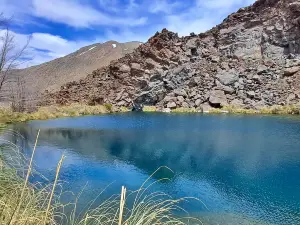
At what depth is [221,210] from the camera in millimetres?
7566

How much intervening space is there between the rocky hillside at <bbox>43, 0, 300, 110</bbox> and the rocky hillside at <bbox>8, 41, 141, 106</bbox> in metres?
29.1

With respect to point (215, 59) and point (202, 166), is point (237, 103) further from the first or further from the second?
point (202, 166)

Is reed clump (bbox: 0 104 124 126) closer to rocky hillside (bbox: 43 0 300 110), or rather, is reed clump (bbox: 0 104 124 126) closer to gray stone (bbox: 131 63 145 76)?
rocky hillside (bbox: 43 0 300 110)

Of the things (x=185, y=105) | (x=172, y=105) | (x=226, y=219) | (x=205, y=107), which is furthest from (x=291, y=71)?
(x=226, y=219)

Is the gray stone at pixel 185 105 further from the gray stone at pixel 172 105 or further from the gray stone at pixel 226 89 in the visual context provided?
the gray stone at pixel 226 89

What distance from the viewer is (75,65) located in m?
86.9

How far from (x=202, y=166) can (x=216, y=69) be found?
34029 millimetres

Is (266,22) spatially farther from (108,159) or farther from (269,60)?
(108,159)

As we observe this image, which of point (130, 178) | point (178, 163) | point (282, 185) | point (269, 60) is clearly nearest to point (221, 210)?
point (282, 185)

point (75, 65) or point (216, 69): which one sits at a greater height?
point (75, 65)

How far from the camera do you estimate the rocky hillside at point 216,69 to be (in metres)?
38.8

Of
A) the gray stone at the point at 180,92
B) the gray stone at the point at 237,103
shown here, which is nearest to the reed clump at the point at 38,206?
the gray stone at the point at 237,103

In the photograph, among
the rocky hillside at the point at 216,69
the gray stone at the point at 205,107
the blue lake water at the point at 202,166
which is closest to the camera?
the blue lake water at the point at 202,166

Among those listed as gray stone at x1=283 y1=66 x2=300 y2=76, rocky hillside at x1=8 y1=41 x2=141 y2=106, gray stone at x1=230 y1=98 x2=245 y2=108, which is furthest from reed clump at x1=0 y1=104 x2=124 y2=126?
rocky hillside at x1=8 y1=41 x2=141 y2=106
